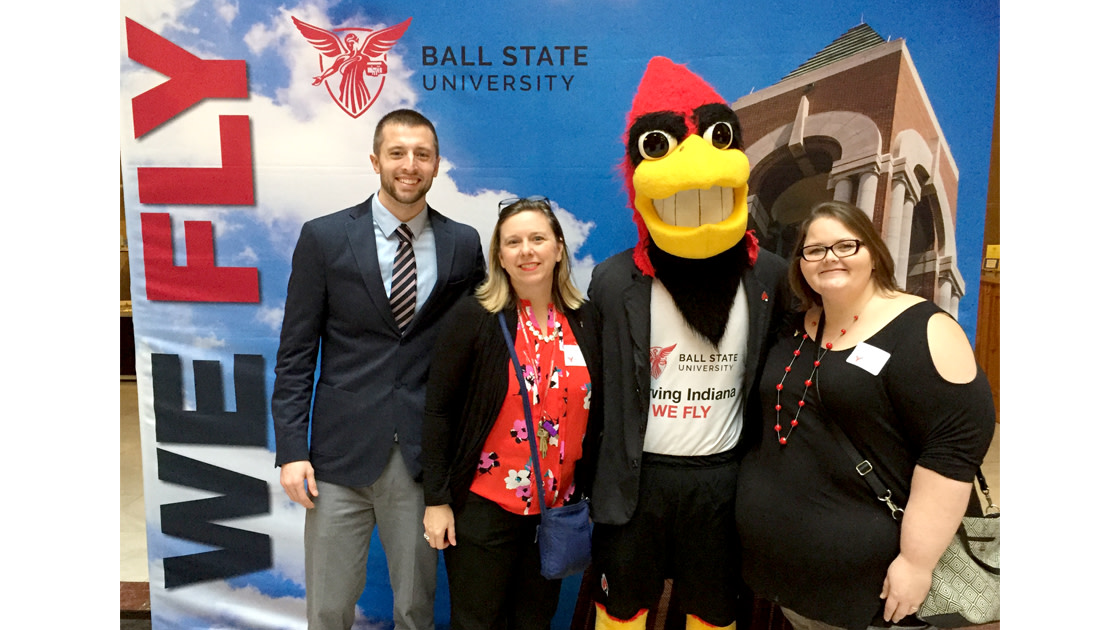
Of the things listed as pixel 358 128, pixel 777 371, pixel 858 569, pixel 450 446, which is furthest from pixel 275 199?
pixel 858 569

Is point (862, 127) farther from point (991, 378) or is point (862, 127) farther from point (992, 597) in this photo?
point (992, 597)

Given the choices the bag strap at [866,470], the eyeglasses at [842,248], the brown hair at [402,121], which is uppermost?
the brown hair at [402,121]

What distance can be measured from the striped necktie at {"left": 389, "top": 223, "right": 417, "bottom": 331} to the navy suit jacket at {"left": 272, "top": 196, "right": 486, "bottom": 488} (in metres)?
0.03

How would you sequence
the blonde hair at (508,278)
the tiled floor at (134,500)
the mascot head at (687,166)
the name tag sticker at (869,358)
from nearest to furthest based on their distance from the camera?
the name tag sticker at (869,358)
the mascot head at (687,166)
the blonde hair at (508,278)
the tiled floor at (134,500)

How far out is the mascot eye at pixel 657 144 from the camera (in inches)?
67.6

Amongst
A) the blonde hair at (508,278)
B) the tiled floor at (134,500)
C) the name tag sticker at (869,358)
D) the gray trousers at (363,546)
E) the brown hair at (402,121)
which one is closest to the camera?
the name tag sticker at (869,358)

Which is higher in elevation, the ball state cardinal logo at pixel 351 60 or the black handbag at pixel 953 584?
the ball state cardinal logo at pixel 351 60

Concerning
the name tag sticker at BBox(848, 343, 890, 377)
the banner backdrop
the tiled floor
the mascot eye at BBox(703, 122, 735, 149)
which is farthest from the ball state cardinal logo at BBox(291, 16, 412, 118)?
the tiled floor

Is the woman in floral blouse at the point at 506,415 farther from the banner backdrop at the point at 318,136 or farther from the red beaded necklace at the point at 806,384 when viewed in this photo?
the banner backdrop at the point at 318,136

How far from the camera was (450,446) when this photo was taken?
71.4 inches

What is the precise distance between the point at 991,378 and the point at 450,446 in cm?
218

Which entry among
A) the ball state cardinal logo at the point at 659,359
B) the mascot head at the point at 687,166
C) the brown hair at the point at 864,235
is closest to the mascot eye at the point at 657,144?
the mascot head at the point at 687,166

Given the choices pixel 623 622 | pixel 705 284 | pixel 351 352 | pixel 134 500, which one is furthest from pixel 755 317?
pixel 134 500

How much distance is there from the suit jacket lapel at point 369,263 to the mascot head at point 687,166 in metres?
0.80
